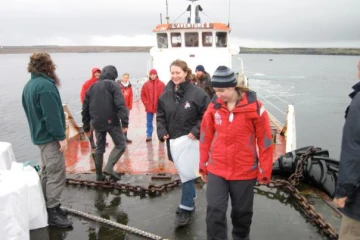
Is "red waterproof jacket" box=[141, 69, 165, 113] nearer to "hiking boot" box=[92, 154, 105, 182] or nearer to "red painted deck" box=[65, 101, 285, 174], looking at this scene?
"red painted deck" box=[65, 101, 285, 174]

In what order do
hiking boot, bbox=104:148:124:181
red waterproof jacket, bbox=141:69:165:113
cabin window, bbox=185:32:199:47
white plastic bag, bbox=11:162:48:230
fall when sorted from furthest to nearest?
1. cabin window, bbox=185:32:199:47
2. red waterproof jacket, bbox=141:69:165:113
3. hiking boot, bbox=104:148:124:181
4. white plastic bag, bbox=11:162:48:230

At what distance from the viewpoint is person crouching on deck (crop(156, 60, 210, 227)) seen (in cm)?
351

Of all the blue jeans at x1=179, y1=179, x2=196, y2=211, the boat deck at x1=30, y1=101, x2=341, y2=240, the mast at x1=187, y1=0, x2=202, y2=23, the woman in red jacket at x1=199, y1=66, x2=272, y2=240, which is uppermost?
the mast at x1=187, y1=0, x2=202, y2=23

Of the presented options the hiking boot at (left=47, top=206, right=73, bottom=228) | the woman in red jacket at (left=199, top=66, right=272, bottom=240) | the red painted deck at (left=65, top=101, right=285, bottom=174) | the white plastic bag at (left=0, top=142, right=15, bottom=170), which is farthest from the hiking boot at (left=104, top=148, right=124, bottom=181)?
the woman in red jacket at (left=199, top=66, right=272, bottom=240)

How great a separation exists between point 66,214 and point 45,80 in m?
1.68

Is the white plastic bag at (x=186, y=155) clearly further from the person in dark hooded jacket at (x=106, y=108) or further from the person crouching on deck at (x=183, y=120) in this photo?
the person in dark hooded jacket at (x=106, y=108)

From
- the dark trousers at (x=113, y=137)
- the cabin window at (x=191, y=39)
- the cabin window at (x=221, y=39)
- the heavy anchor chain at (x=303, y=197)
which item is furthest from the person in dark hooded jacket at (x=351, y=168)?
the cabin window at (x=221, y=39)

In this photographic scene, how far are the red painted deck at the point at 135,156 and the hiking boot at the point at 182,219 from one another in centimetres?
168

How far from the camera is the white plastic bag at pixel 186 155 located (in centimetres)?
357

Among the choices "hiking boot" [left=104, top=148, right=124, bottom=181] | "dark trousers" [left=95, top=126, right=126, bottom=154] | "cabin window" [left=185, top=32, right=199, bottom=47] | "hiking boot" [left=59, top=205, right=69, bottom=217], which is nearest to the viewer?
"hiking boot" [left=59, top=205, right=69, bottom=217]

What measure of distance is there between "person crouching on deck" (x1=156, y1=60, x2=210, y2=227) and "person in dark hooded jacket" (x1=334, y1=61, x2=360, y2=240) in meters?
1.62

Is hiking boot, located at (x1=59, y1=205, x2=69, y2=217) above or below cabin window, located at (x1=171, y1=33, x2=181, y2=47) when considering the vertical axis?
below

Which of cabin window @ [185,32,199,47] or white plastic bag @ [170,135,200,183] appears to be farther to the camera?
cabin window @ [185,32,199,47]

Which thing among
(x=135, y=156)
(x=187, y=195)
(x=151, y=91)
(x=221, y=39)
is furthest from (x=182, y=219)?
(x=221, y=39)
